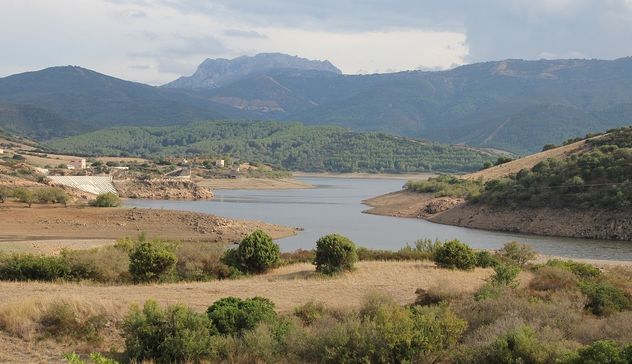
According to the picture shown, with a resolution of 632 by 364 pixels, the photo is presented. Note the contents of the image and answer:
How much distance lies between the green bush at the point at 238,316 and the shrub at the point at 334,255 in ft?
33.2

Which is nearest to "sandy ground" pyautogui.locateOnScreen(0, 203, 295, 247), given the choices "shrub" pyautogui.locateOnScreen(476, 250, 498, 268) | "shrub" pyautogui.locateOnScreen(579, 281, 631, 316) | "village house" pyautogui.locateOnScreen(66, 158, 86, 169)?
"shrub" pyautogui.locateOnScreen(476, 250, 498, 268)

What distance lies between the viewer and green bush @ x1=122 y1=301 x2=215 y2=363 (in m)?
15.4

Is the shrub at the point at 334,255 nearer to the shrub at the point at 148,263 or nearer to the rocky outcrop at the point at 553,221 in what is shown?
the shrub at the point at 148,263

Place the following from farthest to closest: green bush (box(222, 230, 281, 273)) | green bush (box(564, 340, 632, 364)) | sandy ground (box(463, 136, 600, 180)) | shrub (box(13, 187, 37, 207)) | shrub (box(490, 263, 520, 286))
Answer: sandy ground (box(463, 136, 600, 180)) < shrub (box(13, 187, 37, 207)) < green bush (box(222, 230, 281, 273)) < shrub (box(490, 263, 520, 286)) < green bush (box(564, 340, 632, 364))

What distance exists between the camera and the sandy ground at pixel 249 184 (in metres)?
149

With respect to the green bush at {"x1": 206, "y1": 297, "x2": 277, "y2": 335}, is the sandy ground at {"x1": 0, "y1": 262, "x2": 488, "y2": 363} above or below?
below

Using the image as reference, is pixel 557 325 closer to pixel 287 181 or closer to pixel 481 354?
pixel 481 354

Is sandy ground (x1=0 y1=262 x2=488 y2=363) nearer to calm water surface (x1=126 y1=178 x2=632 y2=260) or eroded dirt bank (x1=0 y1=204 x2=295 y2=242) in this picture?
calm water surface (x1=126 y1=178 x2=632 y2=260)

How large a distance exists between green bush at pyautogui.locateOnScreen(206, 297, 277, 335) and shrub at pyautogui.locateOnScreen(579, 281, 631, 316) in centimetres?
961

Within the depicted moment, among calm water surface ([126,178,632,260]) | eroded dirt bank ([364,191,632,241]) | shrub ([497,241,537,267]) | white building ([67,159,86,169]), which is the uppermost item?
white building ([67,159,86,169])

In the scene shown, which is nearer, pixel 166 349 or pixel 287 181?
pixel 166 349

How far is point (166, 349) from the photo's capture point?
15422 millimetres

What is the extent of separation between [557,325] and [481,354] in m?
3.35

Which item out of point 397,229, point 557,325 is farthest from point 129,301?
point 397,229
